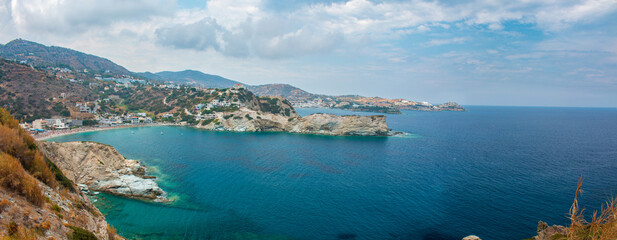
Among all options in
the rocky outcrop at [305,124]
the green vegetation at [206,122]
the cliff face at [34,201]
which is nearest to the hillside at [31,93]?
the green vegetation at [206,122]

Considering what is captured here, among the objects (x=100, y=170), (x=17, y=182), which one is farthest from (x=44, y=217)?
(x=100, y=170)

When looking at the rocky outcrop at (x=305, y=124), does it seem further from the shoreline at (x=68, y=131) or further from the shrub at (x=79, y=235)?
the shrub at (x=79, y=235)

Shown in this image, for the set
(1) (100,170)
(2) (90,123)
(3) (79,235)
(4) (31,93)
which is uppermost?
(4) (31,93)

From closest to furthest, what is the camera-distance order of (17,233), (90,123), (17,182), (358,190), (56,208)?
1. (17,233)
2. (17,182)
3. (56,208)
4. (358,190)
5. (90,123)

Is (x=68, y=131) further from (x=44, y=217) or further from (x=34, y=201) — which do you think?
(x=44, y=217)

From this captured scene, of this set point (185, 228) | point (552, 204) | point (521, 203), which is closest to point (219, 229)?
point (185, 228)

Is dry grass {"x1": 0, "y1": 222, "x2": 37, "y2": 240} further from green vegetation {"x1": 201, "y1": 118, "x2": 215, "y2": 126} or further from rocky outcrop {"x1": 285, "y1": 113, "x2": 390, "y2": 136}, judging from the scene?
green vegetation {"x1": 201, "y1": 118, "x2": 215, "y2": 126}
